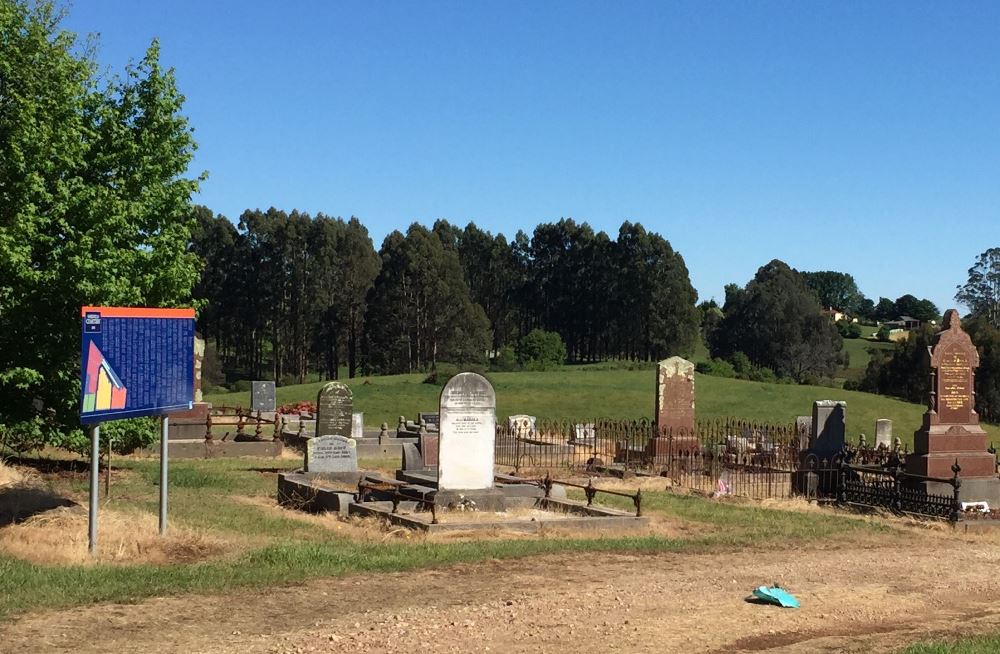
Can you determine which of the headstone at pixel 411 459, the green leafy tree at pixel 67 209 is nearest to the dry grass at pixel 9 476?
the green leafy tree at pixel 67 209

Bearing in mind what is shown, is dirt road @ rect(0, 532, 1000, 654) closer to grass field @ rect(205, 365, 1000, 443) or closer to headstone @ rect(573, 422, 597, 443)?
headstone @ rect(573, 422, 597, 443)

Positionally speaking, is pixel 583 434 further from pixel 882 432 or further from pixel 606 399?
pixel 606 399

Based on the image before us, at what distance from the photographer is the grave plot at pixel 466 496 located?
15031 mm

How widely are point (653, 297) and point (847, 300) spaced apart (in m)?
104

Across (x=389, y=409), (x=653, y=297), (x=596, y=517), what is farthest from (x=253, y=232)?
(x=596, y=517)

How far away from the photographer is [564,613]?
921 centimetres

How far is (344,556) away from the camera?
38.2 ft

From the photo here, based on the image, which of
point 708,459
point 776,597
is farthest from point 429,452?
point 776,597

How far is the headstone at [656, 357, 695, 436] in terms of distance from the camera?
26.6 m

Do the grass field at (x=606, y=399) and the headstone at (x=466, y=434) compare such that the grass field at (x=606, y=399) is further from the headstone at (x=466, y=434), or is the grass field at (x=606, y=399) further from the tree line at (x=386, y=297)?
the headstone at (x=466, y=434)

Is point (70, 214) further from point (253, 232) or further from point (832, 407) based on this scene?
point (253, 232)

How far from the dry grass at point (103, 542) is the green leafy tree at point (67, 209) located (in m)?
3.46

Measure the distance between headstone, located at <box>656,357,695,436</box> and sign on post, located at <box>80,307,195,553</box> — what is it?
1625 centimetres

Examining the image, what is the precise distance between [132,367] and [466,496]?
6.17 metres
